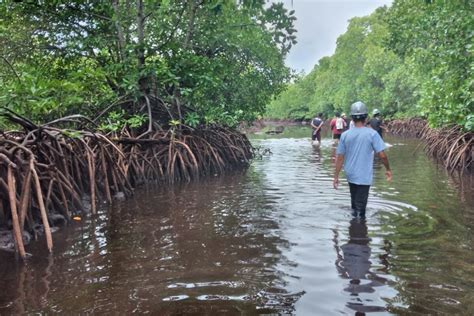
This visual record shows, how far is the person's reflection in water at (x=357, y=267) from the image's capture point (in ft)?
10.4

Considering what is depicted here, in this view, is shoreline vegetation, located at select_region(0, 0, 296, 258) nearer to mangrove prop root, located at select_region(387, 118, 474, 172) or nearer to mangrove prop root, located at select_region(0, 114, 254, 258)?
mangrove prop root, located at select_region(0, 114, 254, 258)

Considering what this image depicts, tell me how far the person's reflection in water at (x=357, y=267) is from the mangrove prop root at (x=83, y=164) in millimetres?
2697

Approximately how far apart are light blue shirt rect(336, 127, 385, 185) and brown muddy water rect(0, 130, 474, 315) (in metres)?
0.55

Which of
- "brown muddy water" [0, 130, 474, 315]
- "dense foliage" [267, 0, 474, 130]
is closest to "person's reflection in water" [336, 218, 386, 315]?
"brown muddy water" [0, 130, 474, 315]

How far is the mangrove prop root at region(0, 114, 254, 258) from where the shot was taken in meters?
4.83

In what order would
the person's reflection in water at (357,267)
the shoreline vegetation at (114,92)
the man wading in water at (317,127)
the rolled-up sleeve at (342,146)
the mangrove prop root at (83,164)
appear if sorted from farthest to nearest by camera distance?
the man wading in water at (317,127) < the shoreline vegetation at (114,92) < the rolled-up sleeve at (342,146) < the mangrove prop root at (83,164) < the person's reflection in water at (357,267)

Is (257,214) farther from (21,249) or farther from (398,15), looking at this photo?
(398,15)

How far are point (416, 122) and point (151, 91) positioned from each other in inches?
783

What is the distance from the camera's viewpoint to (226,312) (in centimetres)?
306

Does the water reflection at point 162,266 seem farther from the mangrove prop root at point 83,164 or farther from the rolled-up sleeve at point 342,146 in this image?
the rolled-up sleeve at point 342,146

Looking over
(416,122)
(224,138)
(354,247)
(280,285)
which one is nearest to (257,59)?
(224,138)

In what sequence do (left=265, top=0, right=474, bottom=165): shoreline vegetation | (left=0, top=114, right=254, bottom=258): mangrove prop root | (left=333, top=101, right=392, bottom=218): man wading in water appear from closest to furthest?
(left=0, top=114, right=254, bottom=258): mangrove prop root < (left=333, top=101, right=392, bottom=218): man wading in water < (left=265, top=0, right=474, bottom=165): shoreline vegetation

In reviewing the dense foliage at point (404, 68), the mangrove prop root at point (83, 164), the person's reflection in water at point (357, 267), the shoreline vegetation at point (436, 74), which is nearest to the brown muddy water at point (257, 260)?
the person's reflection in water at point (357, 267)

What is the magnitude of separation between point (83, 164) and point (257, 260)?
3701 mm
